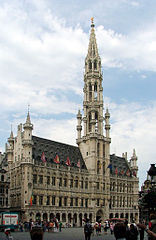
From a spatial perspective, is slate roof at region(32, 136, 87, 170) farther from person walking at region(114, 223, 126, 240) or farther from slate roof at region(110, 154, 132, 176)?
person walking at region(114, 223, 126, 240)

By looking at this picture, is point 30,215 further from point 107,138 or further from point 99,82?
point 99,82

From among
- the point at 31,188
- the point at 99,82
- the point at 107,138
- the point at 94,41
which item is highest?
the point at 94,41

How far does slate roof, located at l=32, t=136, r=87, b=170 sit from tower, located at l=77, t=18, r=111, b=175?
2.57 metres

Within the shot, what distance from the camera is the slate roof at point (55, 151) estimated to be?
75750mm

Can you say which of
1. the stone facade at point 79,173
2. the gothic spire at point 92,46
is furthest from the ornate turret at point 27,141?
the gothic spire at point 92,46

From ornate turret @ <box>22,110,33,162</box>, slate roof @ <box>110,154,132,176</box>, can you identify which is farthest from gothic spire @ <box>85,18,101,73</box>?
ornate turret @ <box>22,110,33,162</box>

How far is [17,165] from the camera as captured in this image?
243ft

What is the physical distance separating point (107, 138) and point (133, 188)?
19.3m

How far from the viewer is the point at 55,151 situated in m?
80.2

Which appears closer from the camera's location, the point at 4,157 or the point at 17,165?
the point at 17,165

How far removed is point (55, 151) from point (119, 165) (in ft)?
88.2

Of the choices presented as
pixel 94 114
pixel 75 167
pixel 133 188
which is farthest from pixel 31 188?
pixel 133 188

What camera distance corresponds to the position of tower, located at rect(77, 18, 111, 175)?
85812mm

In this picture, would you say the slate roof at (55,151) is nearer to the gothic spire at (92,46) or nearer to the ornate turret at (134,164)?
the ornate turret at (134,164)
